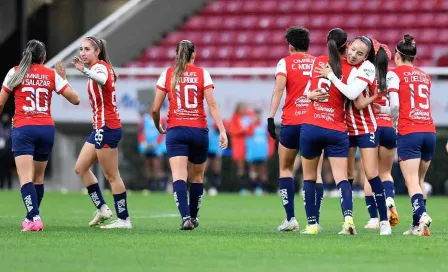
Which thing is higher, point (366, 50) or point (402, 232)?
point (366, 50)

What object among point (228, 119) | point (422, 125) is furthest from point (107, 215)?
point (228, 119)

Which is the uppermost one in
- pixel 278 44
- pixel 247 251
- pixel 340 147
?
pixel 278 44

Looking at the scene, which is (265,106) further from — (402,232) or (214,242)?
(214,242)

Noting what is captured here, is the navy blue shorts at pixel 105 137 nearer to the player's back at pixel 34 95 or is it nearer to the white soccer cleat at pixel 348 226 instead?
the player's back at pixel 34 95

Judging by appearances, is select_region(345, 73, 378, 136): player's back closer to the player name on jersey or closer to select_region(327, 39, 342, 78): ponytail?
select_region(327, 39, 342, 78): ponytail

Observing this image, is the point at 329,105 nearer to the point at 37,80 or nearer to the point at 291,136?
the point at 291,136

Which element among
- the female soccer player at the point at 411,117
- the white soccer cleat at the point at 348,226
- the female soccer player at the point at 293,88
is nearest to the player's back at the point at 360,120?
the female soccer player at the point at 411,117

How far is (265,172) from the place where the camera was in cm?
2545

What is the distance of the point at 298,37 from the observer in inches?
504

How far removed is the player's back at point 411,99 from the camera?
12.0m

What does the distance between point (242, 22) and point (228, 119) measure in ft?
16.6

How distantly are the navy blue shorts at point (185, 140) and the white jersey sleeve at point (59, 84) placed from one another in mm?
1195

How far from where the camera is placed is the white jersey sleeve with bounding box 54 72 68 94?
41.1 feet

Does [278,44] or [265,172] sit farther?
[278,44]
